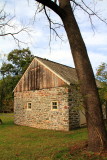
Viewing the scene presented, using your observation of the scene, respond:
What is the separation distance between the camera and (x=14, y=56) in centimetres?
3475

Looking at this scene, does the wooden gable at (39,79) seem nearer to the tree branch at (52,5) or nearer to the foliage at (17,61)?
the tree branch at (52,5)

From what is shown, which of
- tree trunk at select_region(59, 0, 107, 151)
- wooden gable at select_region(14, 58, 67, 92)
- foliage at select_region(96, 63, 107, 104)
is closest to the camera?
tree trunk at select_region(59, 0, 107, 151)

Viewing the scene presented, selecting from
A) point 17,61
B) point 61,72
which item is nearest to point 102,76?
point 61,72

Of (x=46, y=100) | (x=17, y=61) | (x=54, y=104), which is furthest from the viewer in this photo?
(x=17, y=61)

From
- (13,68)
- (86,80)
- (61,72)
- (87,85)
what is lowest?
(87,85)

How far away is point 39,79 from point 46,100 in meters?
1.92

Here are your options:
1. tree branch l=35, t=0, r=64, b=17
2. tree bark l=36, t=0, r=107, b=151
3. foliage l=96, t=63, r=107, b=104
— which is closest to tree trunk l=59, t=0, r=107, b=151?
tree bark l=36, t=0, r=107, b=151

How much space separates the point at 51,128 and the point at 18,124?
15.1 ft

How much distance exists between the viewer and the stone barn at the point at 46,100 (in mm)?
11562

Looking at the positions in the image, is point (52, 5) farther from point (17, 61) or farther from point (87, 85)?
point (17, 61)

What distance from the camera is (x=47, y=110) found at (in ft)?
41.7

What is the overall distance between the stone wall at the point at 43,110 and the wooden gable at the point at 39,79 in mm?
394

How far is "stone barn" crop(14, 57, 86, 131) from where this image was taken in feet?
37.9

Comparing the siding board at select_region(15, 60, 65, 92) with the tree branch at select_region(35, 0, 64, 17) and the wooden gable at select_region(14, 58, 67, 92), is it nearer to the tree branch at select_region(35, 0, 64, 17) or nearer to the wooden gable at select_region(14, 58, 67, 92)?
the wooden gable at select_region(14, 58, 67, 92)
